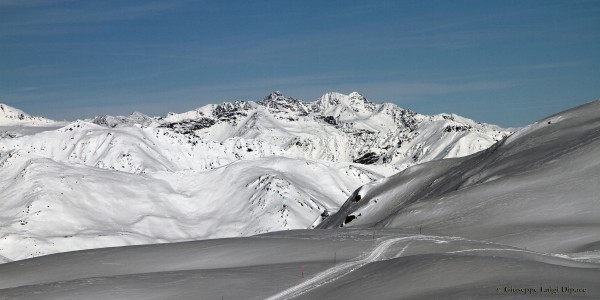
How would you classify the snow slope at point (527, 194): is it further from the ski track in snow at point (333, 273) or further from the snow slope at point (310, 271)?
the ski track in snow at point (333, 273)

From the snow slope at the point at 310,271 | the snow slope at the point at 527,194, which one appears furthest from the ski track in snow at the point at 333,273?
the snow slope at the point at 527,194

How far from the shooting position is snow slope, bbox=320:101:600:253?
112 ft

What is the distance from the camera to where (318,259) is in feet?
90.3

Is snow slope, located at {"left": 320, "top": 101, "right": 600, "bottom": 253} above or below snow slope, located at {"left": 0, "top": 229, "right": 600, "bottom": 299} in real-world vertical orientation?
above

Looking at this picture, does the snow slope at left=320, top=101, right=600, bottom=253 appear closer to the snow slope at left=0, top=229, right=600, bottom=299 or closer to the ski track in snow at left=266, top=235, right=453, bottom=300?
the snow slope at left=0, top=229, right=600, bottom=299

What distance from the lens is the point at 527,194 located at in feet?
133

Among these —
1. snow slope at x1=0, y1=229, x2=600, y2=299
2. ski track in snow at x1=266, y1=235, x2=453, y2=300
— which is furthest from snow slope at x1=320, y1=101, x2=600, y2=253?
ski track in snow at x1=266, y1=235, x2=453, y2=300

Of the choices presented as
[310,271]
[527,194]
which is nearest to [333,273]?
[310,271]

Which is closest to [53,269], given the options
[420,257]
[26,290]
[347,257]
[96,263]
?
[96,263]

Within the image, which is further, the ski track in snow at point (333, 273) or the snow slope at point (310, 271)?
the ski track in snow at point (333, 273)

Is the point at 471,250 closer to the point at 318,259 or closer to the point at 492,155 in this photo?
the point at 318,259

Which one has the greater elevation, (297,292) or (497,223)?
(497,223)

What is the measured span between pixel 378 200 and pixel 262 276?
4062 centimetres

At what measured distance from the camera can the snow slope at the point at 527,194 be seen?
34.0 meters
